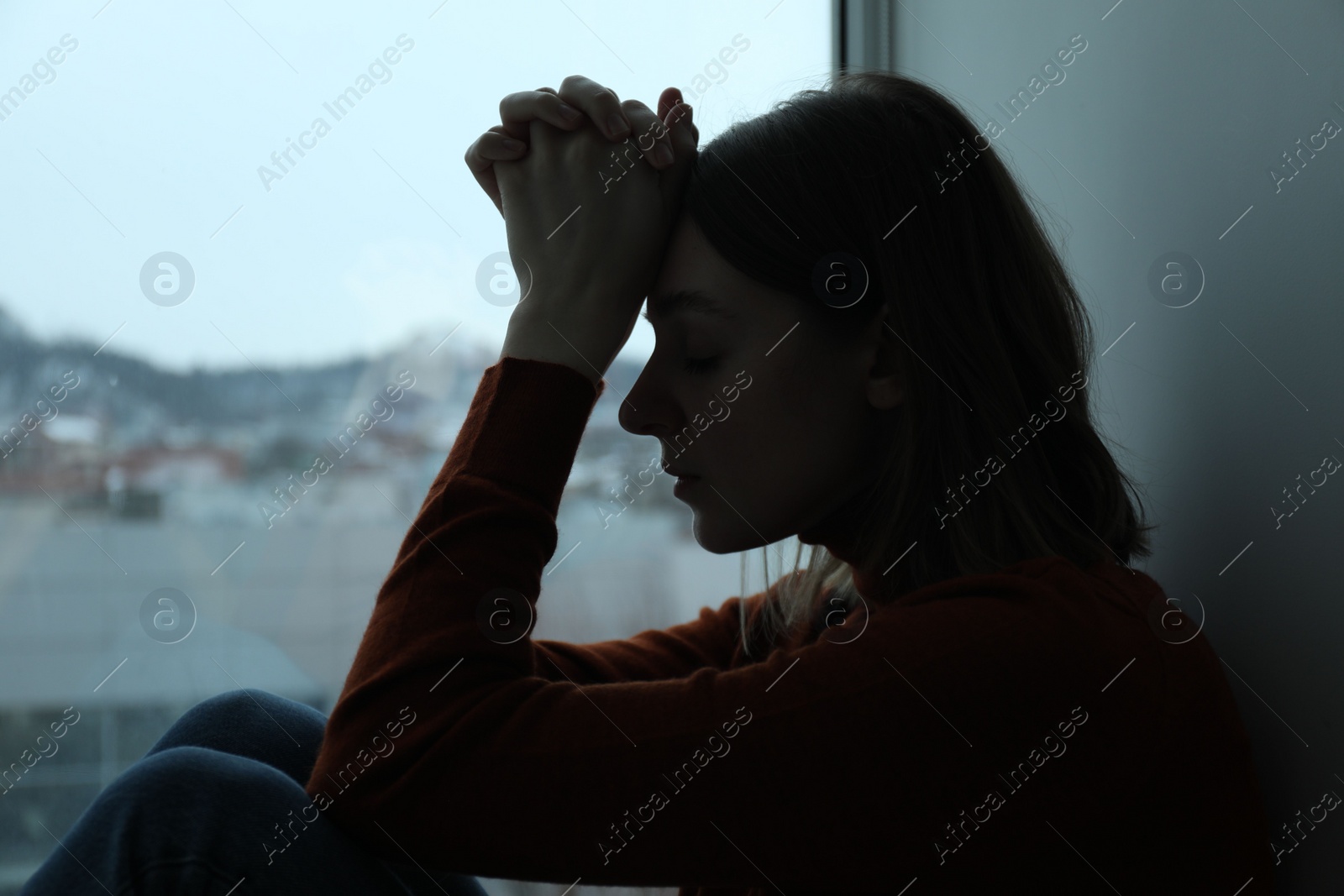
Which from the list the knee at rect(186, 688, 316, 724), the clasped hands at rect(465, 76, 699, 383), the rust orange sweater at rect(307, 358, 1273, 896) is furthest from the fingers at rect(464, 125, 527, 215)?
the knee at rect(186, 688, 316, 724)

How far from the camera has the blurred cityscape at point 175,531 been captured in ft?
3.41

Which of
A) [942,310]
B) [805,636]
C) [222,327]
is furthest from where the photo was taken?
[222,327]

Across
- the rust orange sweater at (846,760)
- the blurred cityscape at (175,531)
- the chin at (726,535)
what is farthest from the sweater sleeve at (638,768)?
the blurred cityscape at (175,531)

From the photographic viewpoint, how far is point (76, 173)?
1016mm

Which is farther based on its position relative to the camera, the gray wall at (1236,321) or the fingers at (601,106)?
the fingers at (601,106)

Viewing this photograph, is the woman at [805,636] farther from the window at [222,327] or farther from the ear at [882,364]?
the window at [222,327]

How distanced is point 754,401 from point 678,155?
0.23 meters

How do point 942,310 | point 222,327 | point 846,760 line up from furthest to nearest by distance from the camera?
point 222,327, point 942,310, point 846,760

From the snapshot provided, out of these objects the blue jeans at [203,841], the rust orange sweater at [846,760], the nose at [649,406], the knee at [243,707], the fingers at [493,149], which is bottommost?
the rust orange sweater at [846,760]

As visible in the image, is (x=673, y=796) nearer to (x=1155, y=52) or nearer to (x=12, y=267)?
(x=1155, y=52)

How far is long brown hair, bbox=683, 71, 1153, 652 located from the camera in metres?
0.69

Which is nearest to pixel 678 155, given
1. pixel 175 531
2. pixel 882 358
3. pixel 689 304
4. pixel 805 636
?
pixel 689 304

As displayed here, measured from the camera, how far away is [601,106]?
0.73 metres

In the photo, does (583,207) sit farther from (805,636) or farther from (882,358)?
(805,636)
